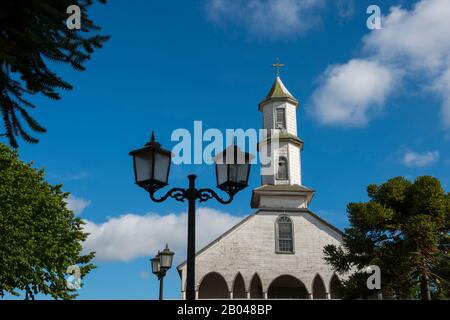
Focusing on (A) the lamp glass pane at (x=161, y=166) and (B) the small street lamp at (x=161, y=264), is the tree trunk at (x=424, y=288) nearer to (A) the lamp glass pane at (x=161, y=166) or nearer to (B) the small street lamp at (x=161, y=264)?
(B) the small street lamp at (x=161, y=264)

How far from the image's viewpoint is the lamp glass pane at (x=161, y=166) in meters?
8.62

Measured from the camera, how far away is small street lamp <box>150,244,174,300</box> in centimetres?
1627

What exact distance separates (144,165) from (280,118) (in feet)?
107

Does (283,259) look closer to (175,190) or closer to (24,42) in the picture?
(175,190)

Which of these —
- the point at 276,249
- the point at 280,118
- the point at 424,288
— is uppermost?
the point at 280,118

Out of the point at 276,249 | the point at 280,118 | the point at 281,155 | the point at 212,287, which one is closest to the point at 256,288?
the point at 212,287

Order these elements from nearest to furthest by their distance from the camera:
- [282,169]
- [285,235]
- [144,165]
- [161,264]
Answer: [144,165], [161,264], [285,235], [282,169]

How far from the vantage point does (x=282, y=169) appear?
38.7 m

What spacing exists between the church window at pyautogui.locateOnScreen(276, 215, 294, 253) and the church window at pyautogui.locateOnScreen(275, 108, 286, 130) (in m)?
7.26

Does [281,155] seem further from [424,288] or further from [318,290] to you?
[424,288]

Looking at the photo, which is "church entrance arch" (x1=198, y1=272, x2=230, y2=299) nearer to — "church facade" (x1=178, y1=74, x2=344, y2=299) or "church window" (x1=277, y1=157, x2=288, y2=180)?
"church facade" (x1=178, y1=74, x2=344, y2=299)

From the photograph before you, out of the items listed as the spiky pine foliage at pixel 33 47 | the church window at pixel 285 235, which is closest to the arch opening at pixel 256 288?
the church window at pixel 285 235

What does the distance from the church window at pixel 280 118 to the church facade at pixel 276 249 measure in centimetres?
130

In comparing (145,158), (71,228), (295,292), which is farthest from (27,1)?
(295,292)
